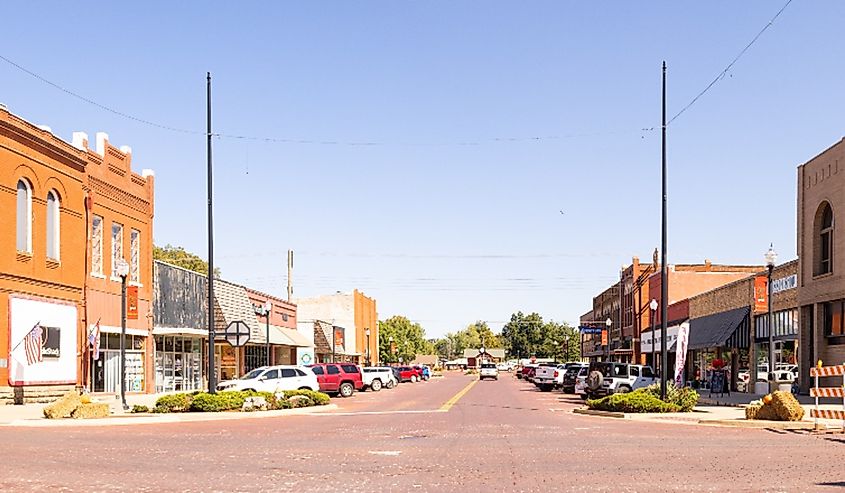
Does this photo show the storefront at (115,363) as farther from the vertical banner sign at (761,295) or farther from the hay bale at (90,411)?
the vertical banner sign at (761,295)

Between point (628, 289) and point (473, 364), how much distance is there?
10967 cm

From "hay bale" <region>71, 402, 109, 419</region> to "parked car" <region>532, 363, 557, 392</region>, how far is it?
3446 centimetres

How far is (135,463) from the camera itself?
15641 mm

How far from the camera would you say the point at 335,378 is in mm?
49781

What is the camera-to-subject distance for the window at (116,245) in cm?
4434

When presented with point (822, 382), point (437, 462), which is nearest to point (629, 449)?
point (437, 462)

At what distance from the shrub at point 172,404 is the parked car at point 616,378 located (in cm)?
1770

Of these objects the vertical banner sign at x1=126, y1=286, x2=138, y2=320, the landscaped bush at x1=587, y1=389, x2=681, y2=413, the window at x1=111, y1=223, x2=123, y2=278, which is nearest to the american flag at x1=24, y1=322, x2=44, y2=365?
the vertical banner sign at x1=126, y1=286, x2=138, y2=320

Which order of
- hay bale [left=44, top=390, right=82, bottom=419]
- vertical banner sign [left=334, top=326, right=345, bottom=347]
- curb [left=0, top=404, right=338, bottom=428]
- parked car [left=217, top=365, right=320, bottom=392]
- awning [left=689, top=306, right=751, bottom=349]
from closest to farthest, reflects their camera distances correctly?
curb [left=0, top=404, right=338, bottom=428] → hay bale [left=44, top=390, right=82, bottom=419] → parked car [left=217, top=365, right=320, bottom=392] → awning [left=689, top=306, right=751, bottom=349] → vertical banner sign [left=334, top=326, right=345, bottom=347]

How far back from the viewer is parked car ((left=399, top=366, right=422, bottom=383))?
83938mm

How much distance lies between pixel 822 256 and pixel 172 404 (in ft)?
81.8

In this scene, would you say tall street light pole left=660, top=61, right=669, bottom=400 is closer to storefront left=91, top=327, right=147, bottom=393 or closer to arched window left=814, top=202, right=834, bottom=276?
arched window left=814, top=202, right=834, bottom=276

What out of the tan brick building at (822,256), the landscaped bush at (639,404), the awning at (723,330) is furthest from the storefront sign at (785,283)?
the landscaped bush at (639,404)

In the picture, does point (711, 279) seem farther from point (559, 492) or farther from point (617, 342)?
point (559, 492)
